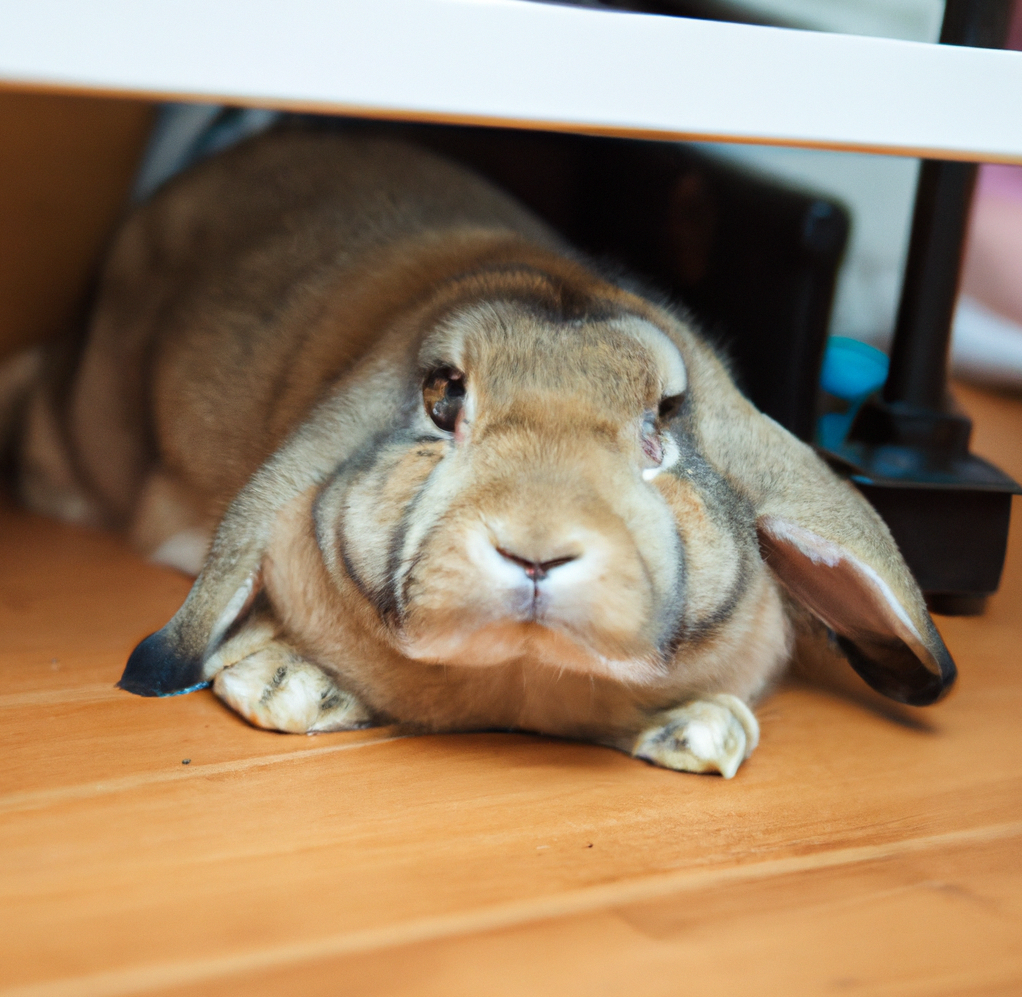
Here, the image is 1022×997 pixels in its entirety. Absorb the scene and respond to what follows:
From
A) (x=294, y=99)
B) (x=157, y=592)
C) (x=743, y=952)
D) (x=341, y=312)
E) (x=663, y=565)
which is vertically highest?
(x=294, y=99)

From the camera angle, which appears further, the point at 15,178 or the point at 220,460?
the point at 15,178

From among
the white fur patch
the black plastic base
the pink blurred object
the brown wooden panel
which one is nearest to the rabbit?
the white fur patch

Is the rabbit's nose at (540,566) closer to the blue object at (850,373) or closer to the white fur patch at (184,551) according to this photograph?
the white fur patch at (184,551)

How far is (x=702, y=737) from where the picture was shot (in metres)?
1.26

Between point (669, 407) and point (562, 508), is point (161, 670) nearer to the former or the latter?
point (562, 508)

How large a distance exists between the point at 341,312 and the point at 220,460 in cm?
30

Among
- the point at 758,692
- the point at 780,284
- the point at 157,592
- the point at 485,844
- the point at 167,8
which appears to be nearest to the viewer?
the point at 167,8

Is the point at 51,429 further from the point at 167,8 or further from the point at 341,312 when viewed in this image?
the point at 167,8

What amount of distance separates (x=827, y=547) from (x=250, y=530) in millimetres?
669

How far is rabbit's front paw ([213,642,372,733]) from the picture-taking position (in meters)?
1.27

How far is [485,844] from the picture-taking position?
108cm

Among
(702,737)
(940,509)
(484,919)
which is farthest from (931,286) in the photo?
(484,919)

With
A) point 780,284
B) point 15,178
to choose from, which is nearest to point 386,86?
point 780,284

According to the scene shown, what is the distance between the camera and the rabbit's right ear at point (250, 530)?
4.07 ft
